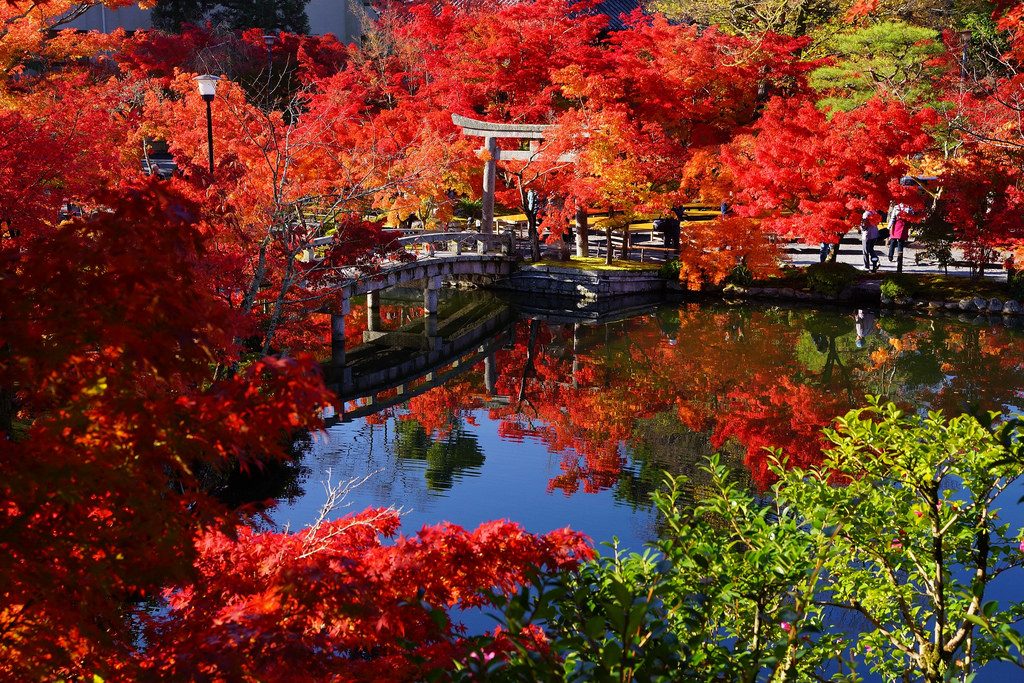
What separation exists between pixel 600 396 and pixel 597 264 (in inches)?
357

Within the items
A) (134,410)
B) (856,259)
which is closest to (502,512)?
(134,410)

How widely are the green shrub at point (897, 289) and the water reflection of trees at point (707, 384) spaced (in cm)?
96

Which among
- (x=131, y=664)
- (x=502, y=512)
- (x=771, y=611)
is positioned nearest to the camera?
(x=771, y=611)

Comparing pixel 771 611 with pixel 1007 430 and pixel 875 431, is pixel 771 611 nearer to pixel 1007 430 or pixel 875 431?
pixel 875 431

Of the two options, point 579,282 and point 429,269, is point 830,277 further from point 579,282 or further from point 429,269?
point 429,269

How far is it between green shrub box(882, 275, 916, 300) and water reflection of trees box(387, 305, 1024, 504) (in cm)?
96

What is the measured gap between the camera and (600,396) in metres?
15.2

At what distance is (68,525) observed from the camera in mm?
3518

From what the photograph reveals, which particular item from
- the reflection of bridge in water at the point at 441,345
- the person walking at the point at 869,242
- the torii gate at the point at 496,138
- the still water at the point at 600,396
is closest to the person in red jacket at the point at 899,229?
the person walking at the point at 869,242

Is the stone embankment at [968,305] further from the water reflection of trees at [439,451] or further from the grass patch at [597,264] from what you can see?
the water reflection of trees at [439,451]

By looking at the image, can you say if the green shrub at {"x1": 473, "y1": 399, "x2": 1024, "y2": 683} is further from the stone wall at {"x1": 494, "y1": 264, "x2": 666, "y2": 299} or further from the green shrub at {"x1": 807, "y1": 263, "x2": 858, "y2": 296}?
the green shrub at {"x1": 807, "y1": 263, "x2": 858, "y2": 296}

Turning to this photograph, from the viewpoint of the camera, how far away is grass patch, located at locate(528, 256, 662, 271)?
23281 millimetres

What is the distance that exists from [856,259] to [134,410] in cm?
2326

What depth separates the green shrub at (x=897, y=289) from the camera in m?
21.6
